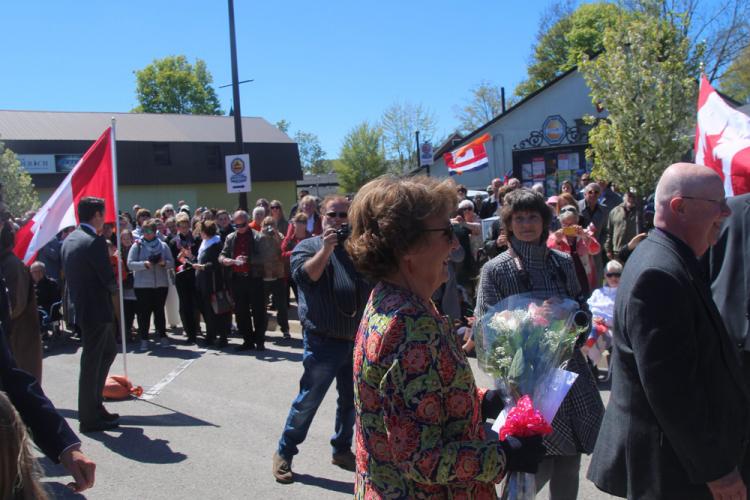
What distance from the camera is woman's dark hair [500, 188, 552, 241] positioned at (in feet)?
12.6

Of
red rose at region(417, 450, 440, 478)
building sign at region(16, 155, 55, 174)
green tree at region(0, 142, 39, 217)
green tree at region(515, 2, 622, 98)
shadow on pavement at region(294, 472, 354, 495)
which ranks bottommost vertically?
shadow on pavement at region(294, 472, 354, 495)

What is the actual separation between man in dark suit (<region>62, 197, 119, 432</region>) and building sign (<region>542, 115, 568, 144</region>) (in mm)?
20748

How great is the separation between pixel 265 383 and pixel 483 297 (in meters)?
4.52

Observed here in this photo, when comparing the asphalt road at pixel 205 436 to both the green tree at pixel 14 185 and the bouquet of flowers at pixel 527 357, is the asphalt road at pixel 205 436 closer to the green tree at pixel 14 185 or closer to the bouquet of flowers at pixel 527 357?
the bouquet of flowers at pixel 527 357

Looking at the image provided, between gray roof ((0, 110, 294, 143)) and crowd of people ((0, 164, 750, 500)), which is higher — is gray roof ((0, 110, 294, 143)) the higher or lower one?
the higher one

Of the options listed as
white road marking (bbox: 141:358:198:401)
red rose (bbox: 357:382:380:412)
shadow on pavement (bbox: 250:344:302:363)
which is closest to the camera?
red rose (bbox: 357:382:380:412)

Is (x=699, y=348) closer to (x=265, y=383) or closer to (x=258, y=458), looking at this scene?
(x=258, y=458)

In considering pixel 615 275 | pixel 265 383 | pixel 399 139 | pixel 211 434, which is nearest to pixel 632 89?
pixel 615 275

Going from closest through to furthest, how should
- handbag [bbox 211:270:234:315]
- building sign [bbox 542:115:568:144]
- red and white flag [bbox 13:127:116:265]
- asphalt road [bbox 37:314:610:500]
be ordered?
asphalt road [bbox 37:314:610:500]
red and white flag [bbox 13:127:116:265]
handbag [bbox 211:270:234:315]
building sign [bbox 542:115:568:144]

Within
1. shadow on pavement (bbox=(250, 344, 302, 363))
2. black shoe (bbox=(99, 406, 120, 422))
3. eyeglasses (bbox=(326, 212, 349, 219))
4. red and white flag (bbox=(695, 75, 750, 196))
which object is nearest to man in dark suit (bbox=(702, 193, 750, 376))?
red and white flag (bbox=(695, 75, 750, 196))

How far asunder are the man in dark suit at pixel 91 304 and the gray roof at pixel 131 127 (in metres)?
32.6

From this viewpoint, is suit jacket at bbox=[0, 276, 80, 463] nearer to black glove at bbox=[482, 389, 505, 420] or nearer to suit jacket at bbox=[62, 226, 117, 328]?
black glove at bbox=[482, 389, 505, 420]

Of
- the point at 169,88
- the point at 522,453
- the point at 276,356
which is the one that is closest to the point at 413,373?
the point at 522,453

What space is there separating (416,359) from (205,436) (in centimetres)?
454
